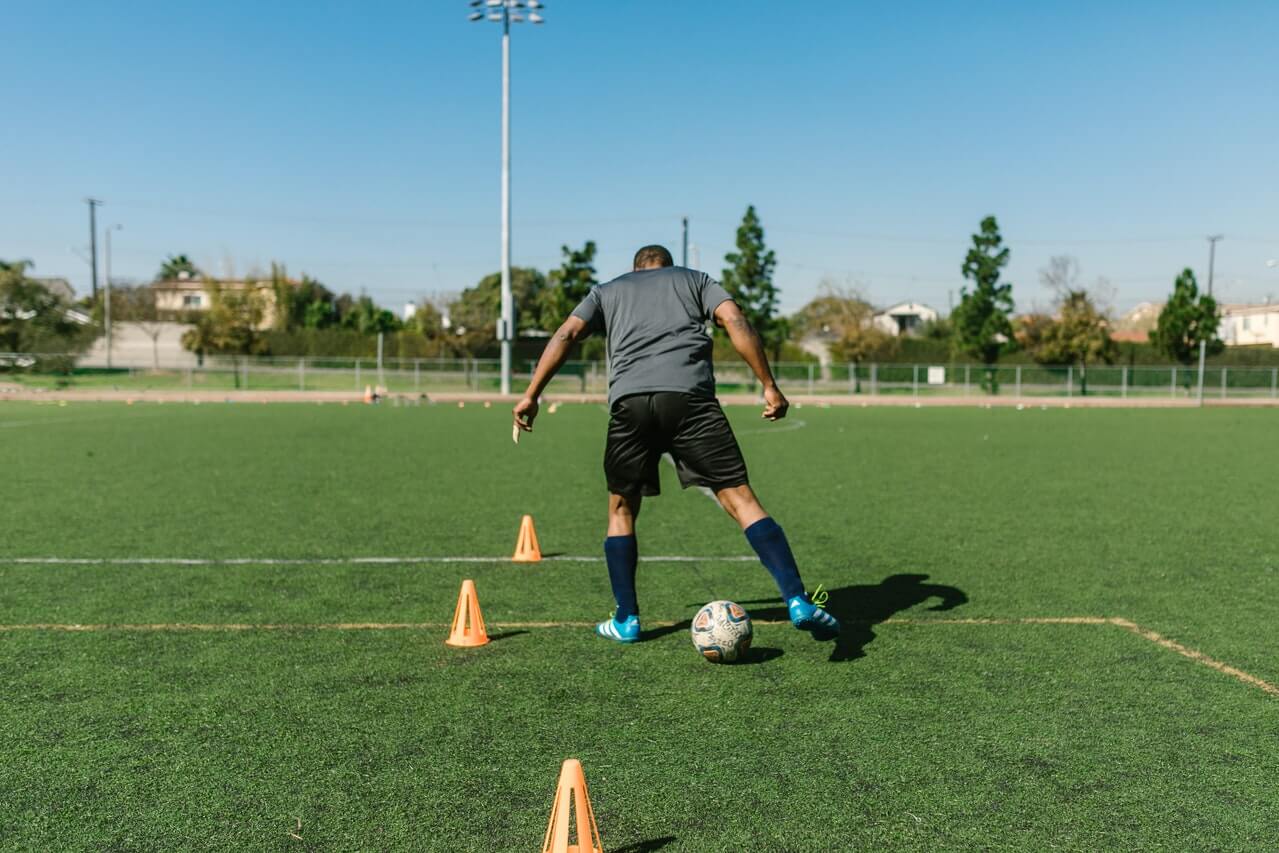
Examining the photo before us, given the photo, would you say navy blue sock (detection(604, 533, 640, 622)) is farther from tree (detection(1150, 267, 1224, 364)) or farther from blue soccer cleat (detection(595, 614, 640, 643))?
tree (detection(1150, 267, 1224, 364))

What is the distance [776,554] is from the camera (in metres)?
5.12

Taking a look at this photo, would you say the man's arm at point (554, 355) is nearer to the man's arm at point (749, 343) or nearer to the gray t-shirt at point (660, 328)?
the gray t-shirt at point (660, 328)

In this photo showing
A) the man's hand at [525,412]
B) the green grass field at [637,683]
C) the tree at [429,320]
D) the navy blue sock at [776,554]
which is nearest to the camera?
the green grass field at [637,683]

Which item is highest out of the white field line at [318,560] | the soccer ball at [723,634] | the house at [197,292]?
the house at [197,292]

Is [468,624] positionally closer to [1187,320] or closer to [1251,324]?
[1187,320]

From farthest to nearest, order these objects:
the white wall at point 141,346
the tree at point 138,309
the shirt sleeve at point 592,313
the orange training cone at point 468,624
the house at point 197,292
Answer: the tree at point 138,309
the white wall at point 141,346
the house at point 197,292
the shirt sleeve at point 592,313
the orange training cone at point 468,624

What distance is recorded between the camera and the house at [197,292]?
54969 mm

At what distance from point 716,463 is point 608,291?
1.11 metres

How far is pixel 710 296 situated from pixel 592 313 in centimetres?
65

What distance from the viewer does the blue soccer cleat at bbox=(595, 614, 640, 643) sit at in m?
5.44

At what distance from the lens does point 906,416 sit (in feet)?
104

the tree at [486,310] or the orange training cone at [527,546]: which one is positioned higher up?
the tree at [486,310]

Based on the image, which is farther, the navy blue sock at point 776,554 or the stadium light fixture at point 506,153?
the stadium light fixture at point 506,153

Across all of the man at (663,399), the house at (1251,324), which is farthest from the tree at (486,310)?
the house at (1251,324)
